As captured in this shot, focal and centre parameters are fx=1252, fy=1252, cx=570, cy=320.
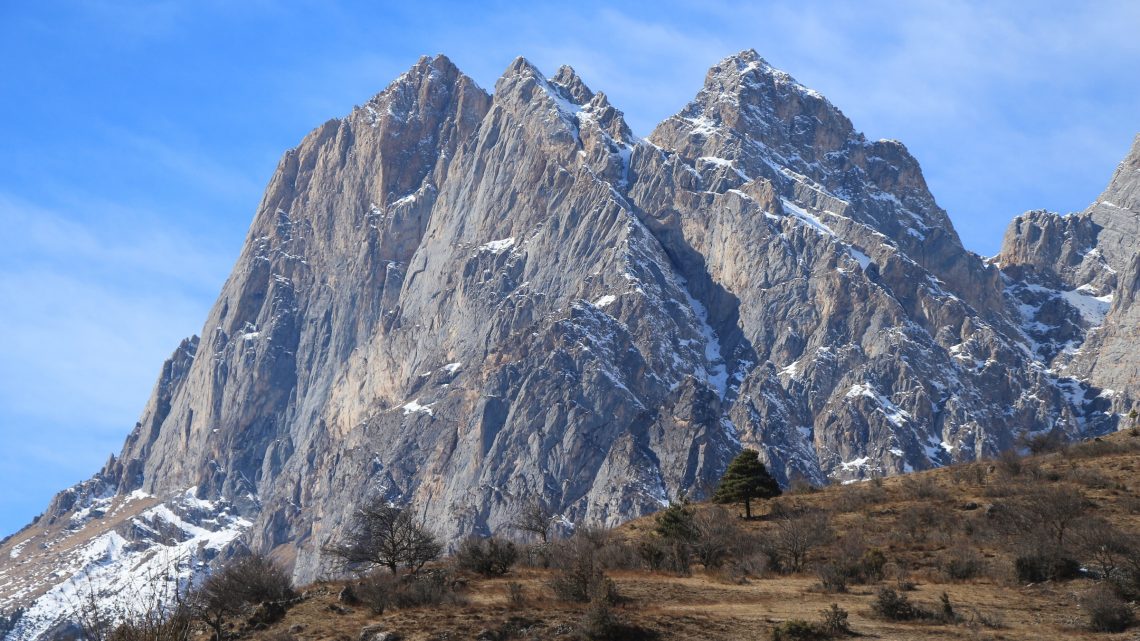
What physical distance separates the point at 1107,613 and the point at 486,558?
2442 centimetres

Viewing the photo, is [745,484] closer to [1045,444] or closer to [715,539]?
[715,539]

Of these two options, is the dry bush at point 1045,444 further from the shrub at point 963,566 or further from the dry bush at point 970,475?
the shrub at point 963,566

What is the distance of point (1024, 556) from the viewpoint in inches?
1861

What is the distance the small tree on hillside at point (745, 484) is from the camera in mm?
70562

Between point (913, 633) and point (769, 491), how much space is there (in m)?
33.3

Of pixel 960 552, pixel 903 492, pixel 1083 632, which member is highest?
pixel 903 492

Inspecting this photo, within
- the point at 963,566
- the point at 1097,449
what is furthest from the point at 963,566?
the point at 1097,449

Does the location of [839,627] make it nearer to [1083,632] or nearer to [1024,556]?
[1083,632]

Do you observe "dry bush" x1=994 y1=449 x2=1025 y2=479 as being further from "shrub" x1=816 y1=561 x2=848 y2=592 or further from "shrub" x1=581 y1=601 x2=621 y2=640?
"shrub" x1=581 y1=601 x2=621 y2=640

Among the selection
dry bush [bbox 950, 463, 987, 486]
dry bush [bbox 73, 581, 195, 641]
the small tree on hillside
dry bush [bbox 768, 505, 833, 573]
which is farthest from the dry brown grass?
dry bush [bbox 73, 581, 195, 641]

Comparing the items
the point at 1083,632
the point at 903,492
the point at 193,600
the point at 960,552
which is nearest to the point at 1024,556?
the point at 960,552

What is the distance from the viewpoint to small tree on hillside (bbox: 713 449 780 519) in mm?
70562

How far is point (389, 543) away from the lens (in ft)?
186

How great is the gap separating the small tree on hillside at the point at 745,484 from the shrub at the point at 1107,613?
3090 cm
